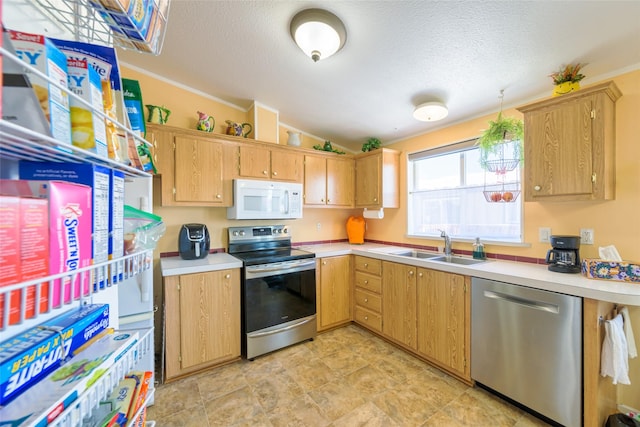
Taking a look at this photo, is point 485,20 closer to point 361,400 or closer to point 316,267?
point 316,267

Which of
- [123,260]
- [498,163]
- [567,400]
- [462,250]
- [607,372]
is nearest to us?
[123,260]

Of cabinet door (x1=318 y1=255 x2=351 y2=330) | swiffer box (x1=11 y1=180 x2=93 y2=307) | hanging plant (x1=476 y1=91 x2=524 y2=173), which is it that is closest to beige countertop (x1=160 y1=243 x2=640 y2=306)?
cabinet door (x1=318 y1=255 x2=351 y2=330)

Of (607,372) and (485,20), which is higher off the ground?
(485,20)

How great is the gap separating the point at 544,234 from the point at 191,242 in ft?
10.2

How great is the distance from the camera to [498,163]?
2148 mm

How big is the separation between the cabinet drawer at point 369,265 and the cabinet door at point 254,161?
4.82 ft

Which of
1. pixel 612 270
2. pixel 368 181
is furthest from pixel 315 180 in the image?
pixel 612 270

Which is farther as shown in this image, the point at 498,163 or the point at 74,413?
the point at 498,163

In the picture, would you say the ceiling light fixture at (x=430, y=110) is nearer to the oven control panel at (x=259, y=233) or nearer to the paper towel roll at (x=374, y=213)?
the paper towel roll at (x=374, y=213)

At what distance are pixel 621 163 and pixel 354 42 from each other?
6.68ft

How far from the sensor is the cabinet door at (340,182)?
3328mm

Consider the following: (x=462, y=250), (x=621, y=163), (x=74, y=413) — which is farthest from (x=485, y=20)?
(x=74, y=413)

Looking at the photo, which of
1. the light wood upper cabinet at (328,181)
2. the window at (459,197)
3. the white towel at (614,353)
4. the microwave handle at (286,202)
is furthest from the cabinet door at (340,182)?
the white towel at (614,353)

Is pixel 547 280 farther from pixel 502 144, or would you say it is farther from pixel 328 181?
pixel 328 181
